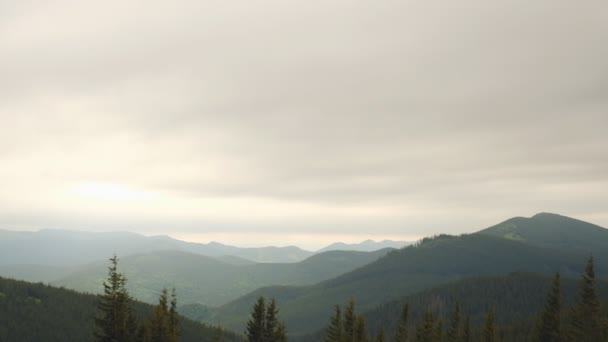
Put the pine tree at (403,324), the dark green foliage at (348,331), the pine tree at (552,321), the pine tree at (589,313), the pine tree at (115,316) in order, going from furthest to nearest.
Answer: the pine tree at (403,324) < the pine tree at (552,321) < the pine tree at (589,313) < the dark green foliage at (348,331) < the pine tree at (115,316)

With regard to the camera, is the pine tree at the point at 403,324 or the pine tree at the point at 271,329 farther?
the pine tree at the point at 403,324

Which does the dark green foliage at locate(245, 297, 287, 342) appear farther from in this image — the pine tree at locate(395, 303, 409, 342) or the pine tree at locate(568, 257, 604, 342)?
the pine tree at locate(568, 257, 604, 342)

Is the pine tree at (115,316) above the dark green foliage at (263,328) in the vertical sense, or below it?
above

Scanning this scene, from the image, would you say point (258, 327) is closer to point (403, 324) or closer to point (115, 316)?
point (115, 316)

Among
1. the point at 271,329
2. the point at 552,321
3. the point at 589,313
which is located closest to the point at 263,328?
the point at 271,329

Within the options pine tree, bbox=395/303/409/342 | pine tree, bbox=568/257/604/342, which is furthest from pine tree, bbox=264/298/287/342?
pine tree, bbox=568/257/604/342

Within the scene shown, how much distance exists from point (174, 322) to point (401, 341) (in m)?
46.5

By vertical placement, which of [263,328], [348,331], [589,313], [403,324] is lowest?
[403,324]

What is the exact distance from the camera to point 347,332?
7025cm

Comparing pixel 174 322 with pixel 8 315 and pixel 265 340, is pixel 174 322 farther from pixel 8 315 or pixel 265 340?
pixel 8 315

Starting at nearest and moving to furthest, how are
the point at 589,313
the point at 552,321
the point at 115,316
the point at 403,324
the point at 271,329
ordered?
the point at 115,316 < the point at 271,329 < the point at 589,313 < the point at 552,321 < the point at 403,324

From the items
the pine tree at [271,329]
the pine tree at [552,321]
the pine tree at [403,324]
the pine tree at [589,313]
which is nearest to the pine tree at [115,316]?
the pine tree at [271,329]

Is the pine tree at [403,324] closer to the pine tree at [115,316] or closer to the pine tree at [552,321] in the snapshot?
the pine tree at [552,321]

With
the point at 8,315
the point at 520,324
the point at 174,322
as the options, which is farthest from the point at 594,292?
the point at 8,315
